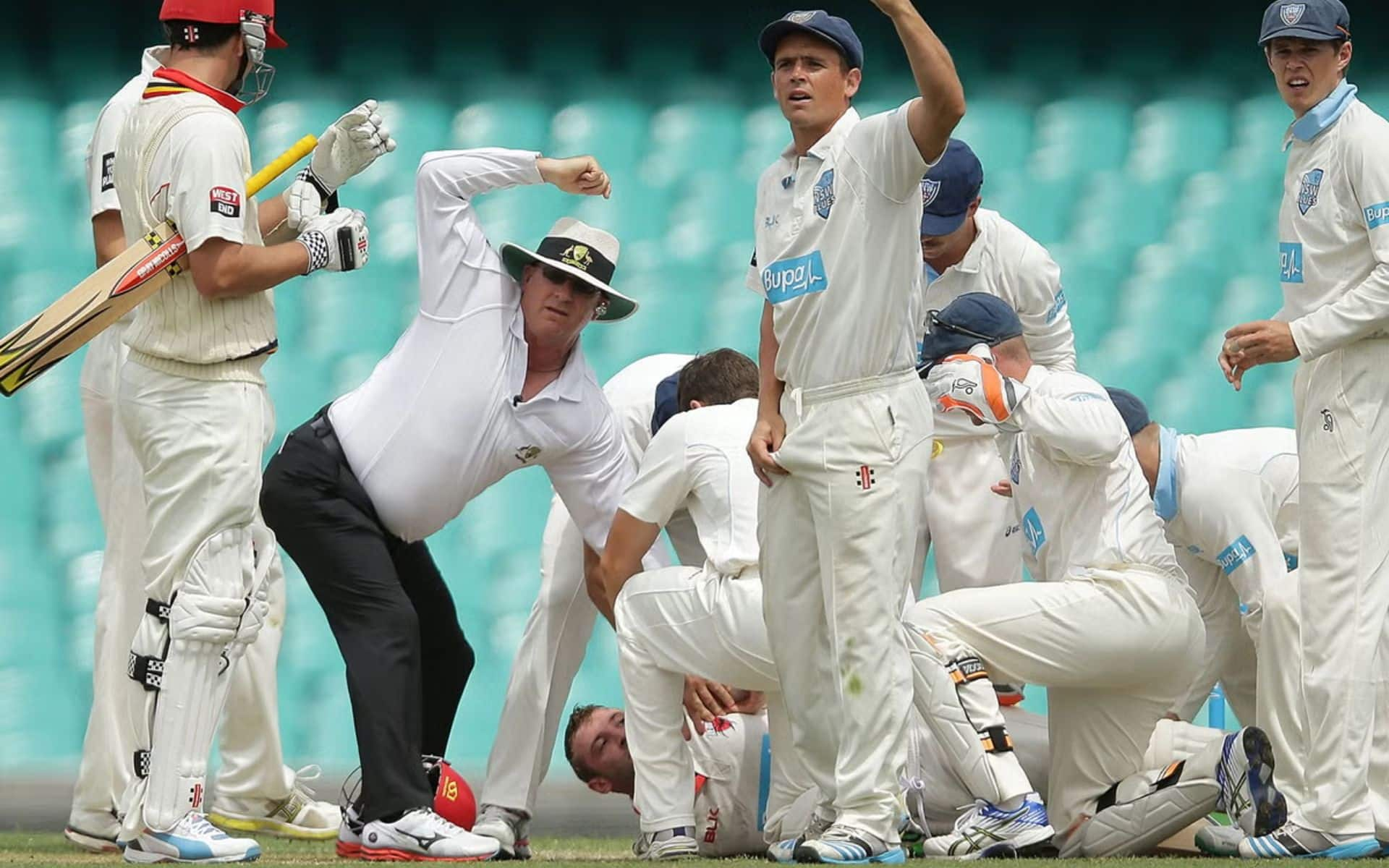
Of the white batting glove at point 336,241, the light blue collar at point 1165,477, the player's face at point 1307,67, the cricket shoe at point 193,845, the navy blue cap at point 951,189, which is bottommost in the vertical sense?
the cricket shoe at point 193,845

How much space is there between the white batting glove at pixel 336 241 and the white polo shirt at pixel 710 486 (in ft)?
2.92

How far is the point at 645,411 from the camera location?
215 inches

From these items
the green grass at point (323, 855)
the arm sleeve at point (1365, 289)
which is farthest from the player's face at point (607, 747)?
the arm sleeve at point (1365, 289)

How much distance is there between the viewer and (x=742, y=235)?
24.0 feet

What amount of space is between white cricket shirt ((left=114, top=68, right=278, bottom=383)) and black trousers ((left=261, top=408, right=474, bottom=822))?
1.63 feet

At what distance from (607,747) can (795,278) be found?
144 cm

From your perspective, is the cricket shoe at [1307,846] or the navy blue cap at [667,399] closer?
the cricket shoe at [1307,846]

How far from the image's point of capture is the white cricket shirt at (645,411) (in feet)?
17.1

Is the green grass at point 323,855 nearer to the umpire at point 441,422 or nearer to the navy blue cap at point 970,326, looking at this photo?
the umpire at point 441,422

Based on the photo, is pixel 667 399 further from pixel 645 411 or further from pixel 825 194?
pixel 825 194

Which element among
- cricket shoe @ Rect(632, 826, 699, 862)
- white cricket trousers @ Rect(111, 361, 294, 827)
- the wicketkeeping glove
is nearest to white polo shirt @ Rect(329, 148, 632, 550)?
the wicketkeeping glove

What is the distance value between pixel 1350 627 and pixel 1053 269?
5.30 ft

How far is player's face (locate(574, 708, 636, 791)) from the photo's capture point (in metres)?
4.89

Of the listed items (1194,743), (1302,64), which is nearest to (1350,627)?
(1194,743)
